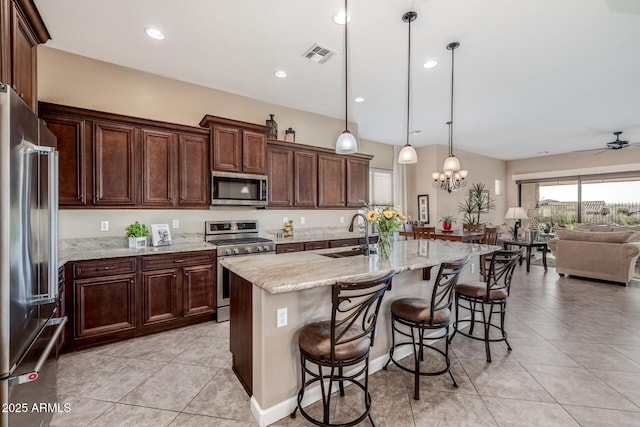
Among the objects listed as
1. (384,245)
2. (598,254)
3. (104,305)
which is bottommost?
(104,305)

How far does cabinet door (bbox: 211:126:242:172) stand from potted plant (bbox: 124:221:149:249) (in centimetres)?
114

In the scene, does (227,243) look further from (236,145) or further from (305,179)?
(305,179)

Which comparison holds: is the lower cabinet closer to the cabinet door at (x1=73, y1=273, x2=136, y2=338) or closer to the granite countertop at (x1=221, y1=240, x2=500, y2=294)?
the cabinet door at (x1=73, y1=273, x2=136, y2=338)

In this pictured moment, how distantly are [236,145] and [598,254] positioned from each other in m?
6.79

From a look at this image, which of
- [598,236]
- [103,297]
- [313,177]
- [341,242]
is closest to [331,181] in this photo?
[313,177]

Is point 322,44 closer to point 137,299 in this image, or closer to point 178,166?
point 178,166

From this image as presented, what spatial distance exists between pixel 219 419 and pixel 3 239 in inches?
64.0

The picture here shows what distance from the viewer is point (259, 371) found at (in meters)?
1.93

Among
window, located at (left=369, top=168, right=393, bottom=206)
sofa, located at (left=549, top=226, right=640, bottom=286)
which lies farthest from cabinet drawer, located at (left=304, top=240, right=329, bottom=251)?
sofa, located at (left=549, top=226, right=640, bottom=286)

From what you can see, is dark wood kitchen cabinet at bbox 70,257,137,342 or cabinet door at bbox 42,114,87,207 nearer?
dark wood kitchen cabinet at bbox 70,257,137,342

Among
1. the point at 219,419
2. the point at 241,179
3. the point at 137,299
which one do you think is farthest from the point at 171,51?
the point at 219,419

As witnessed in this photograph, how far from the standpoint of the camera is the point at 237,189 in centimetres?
404

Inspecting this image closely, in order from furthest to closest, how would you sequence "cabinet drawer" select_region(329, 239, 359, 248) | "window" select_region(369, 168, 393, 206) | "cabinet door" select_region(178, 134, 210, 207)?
"window" select_region(369, 168, 393, 206) → "cabinet drawer" select_region(329, 239, 359, 248) → "cabinet door" select_region(178, 134, 210, 207)

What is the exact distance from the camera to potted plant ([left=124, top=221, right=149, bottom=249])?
10.8ft
